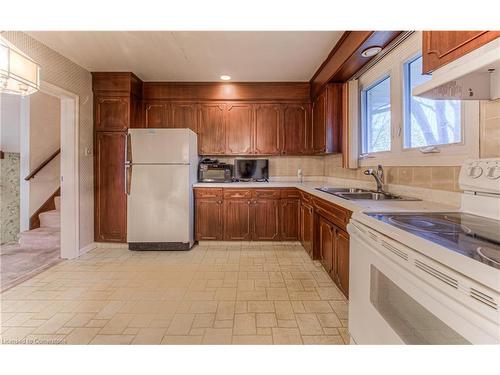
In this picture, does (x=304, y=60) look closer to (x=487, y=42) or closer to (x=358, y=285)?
(x=487, y=42)

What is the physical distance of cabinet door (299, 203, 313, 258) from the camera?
10.7 feet

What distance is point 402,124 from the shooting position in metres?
2.38

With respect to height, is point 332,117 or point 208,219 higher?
point 332,117

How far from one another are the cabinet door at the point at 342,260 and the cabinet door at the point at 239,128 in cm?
240

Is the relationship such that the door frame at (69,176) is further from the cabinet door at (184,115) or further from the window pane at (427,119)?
the window pane at (427,119)

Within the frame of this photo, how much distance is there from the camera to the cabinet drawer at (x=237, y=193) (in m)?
3.96

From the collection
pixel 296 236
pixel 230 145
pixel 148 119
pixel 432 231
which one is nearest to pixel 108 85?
pixel 148 119

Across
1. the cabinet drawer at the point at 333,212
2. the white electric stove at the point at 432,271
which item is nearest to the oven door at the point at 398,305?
the white electric stove at the point at 432,271

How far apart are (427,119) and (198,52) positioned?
96.5 inches

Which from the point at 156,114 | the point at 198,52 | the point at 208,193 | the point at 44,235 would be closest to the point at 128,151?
the point at 156,114

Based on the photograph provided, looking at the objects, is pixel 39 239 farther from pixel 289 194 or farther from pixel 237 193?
pixel 289 194

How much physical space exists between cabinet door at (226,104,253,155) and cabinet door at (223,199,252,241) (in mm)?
851

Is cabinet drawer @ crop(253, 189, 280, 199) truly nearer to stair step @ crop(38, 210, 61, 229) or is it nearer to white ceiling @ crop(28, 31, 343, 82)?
white ceiling @ crop(28, 31, 343, 82)

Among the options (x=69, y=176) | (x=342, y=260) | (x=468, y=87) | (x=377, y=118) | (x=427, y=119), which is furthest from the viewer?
(x=69, y=176)
